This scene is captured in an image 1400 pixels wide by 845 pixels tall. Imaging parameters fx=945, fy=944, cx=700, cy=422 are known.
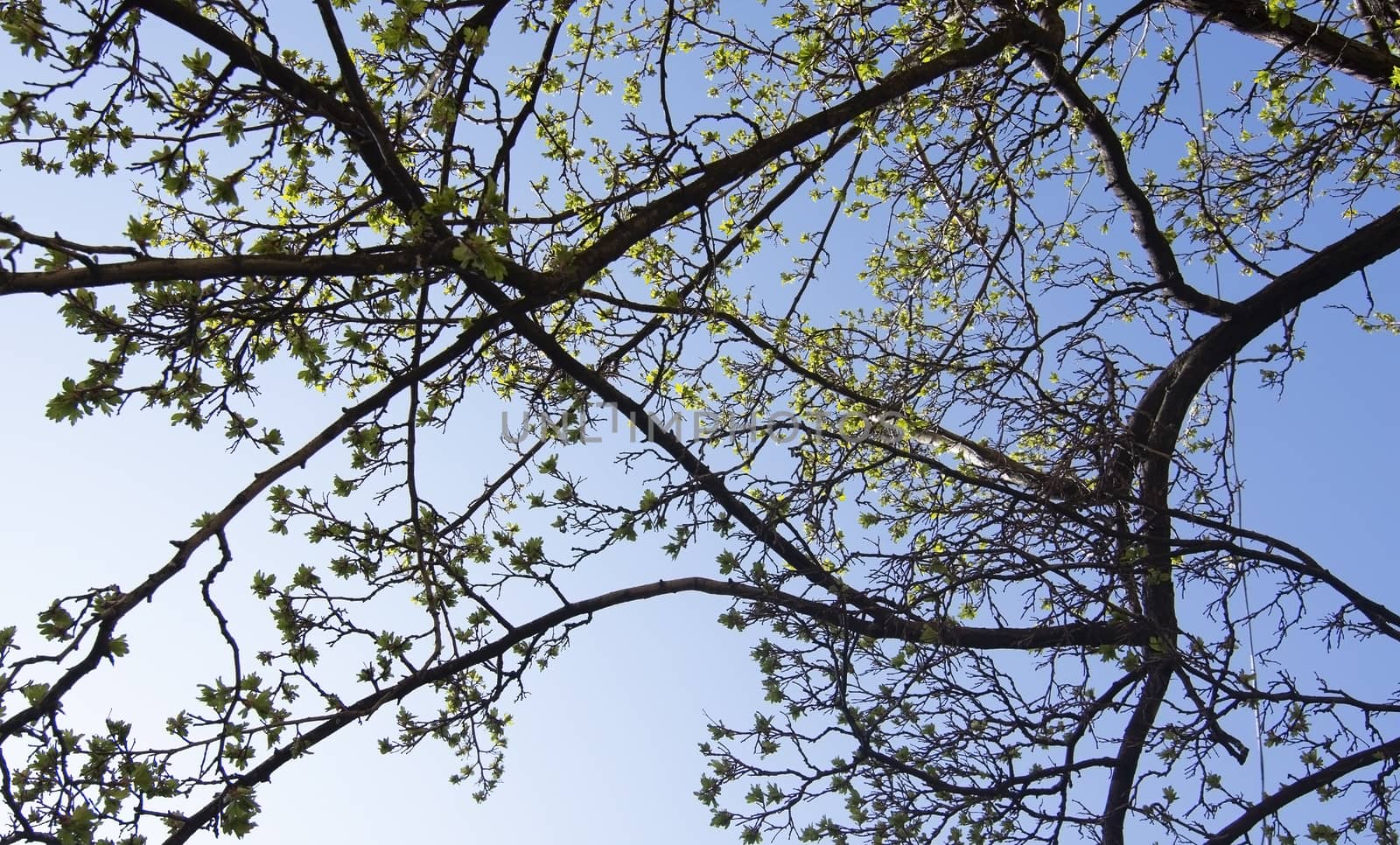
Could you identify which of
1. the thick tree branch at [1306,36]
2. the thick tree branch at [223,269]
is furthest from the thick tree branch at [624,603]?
the thick tree branch at [1306,36]

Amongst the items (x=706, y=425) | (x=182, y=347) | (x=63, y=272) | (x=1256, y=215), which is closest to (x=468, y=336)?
(x=182, y=347)

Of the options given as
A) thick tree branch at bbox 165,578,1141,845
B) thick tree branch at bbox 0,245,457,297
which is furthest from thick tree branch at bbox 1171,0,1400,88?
thick tree branch at bbox 0,245,457,297

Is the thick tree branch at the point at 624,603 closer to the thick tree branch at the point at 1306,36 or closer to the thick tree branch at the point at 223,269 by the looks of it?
the thick tree branch at the point at 223,269

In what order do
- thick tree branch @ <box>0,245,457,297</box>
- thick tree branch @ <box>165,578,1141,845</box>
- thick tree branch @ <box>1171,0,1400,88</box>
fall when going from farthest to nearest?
1. thick tree branch @ <box>1171,0,1400,88</box>
2. thick tree branch @ <box>165,578,1141,845</box>
3. thick tree branch @ <box>0,245,457,297</box>

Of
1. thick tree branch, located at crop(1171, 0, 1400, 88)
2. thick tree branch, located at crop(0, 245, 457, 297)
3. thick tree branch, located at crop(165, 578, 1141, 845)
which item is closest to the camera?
thick tree branch, located at crop(0, 245, 457, 297)

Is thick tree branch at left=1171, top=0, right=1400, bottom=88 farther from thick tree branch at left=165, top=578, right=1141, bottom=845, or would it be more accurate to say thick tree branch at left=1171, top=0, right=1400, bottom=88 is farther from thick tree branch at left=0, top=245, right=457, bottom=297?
thick tree branch at left=0, top=245, right=457, bottom=297

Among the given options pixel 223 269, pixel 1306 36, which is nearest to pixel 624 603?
pixel 223 269

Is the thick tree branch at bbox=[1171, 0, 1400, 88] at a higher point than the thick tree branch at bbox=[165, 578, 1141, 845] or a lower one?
higher

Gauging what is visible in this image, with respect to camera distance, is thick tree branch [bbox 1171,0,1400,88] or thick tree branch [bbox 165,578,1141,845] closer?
thick tree branch [bbox 165,578,1141,845]

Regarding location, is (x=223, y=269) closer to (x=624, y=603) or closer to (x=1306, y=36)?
(x=624, y=603)

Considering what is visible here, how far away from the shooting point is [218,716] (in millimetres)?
3031

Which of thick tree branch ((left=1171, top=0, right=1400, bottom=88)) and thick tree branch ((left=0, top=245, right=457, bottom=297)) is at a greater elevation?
thick tree branch ((left=1171, top=0, right=1400, bottom=88))

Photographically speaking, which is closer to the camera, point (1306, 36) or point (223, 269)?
point (223, 269)

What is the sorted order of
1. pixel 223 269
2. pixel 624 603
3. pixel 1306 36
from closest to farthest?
1. pixel 223 269
2. pixel 624 603
3. pixel 1306 36
